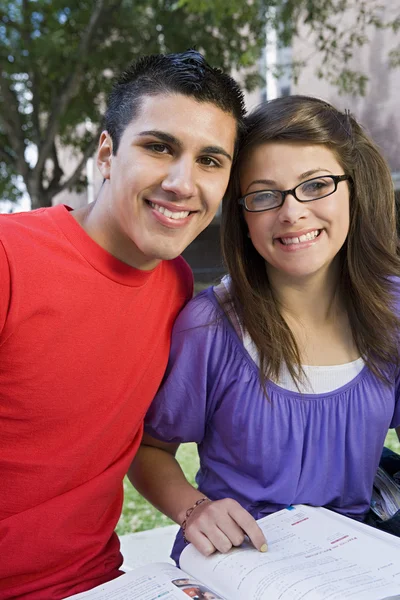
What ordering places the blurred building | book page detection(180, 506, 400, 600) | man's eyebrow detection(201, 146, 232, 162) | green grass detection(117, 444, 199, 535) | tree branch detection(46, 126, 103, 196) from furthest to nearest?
1. tree branch detection(46, 126, 103, 196)
2. the blurred building
3. green grass detection(117, 444, 199, 535)
4. man's eyebrow detection(201, 146, 232, 162)
5. book page detection(180, 506, 400, 600)

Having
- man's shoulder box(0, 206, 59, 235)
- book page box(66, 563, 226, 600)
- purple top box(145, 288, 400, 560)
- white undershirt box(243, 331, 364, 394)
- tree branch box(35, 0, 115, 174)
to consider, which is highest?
tree branch box(35, 0, 115, 174)

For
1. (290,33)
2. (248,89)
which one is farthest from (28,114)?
(290,33)

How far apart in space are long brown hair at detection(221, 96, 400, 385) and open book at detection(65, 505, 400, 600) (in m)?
0.44

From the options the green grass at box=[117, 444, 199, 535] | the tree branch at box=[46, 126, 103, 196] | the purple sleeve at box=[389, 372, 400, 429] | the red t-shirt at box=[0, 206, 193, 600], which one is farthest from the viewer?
the tree branch at box=[46, 126, 103, 196]

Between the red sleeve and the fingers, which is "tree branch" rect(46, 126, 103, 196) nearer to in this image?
the red sleeve

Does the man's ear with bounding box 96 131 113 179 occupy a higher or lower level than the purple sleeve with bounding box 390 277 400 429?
higher

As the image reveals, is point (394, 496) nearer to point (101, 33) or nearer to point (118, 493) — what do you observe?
point (118, 493)

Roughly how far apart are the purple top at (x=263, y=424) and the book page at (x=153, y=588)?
0.42 meters

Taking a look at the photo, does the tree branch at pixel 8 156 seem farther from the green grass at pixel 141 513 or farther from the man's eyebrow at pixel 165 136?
the man's eyebrow at pixel 165 136

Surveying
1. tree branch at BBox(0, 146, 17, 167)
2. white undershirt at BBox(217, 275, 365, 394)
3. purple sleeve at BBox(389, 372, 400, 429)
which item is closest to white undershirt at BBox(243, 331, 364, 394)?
white undershirt at BBox(217, 275, 365, 394)

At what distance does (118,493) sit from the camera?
187 centimetres

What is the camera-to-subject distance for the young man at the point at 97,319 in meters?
1.61

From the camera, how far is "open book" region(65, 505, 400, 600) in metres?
1.32

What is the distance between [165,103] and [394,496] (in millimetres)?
1195
